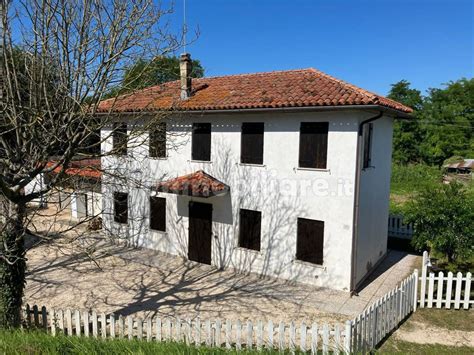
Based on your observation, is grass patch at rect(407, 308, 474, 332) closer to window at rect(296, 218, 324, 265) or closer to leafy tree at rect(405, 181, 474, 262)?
leafy tree at rect(405, 181, 474, 262)

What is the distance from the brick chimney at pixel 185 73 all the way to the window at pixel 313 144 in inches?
226

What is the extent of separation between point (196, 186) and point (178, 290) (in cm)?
355

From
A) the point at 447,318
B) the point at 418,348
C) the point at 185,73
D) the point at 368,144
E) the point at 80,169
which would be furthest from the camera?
the point at 185,73

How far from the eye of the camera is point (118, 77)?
717 cm

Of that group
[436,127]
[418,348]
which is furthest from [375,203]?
[436,127]

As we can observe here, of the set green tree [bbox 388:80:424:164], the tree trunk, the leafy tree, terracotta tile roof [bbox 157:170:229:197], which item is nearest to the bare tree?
the tree trunk

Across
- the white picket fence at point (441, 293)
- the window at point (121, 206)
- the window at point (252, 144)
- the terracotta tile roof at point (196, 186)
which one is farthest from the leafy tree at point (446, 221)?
the window at point (121, 206)

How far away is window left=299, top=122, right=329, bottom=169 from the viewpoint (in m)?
10.4

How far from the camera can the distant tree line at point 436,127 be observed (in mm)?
50219

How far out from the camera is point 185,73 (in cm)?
1372

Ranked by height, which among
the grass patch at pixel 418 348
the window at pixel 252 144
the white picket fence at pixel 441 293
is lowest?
the grass patch at pixel 418 348

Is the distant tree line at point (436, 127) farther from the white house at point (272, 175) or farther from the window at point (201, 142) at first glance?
the window at point (201, 142)

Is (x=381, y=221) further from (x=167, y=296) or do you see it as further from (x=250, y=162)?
(x=167, y=296)

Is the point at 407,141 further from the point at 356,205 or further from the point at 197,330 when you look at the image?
the point at 197,330
